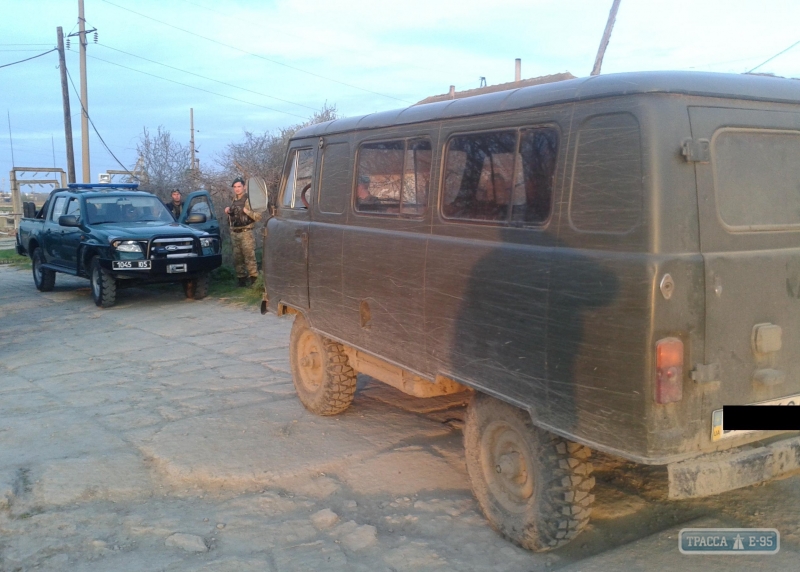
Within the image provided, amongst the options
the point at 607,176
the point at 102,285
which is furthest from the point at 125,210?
the point at 607,176

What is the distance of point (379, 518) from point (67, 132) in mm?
23397

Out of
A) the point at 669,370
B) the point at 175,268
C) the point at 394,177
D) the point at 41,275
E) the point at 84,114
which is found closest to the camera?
the point at 669,370

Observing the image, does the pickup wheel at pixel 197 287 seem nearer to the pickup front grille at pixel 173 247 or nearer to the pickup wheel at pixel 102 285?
the pickup front grille at pixel 173 247

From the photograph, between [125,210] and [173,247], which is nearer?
[173,247]

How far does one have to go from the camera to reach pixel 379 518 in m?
4.30

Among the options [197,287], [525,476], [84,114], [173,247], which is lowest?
[525,476]

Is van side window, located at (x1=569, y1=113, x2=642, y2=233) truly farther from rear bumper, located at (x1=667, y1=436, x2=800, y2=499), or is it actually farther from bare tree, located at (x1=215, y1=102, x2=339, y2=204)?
bare tree, located at (x1=215, y1=102, x2=339, y2=204)

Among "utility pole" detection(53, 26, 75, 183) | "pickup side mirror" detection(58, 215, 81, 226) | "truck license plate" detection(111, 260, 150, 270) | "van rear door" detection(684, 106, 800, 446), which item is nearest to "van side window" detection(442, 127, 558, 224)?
"van rear door" detection(684, 106, 800, 446)

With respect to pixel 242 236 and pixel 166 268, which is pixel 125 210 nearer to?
pixel 166 268

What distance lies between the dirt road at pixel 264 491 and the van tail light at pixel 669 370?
1.12m

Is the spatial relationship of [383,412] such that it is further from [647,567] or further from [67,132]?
[67,132]

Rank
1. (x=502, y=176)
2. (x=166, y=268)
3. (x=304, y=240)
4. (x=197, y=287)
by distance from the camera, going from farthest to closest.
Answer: (x=197, y=287)
(x=166, y=268)
(x=304, y=240)
(x=502, y=176)

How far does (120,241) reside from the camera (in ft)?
37.4

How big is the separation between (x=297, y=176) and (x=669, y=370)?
412cm
